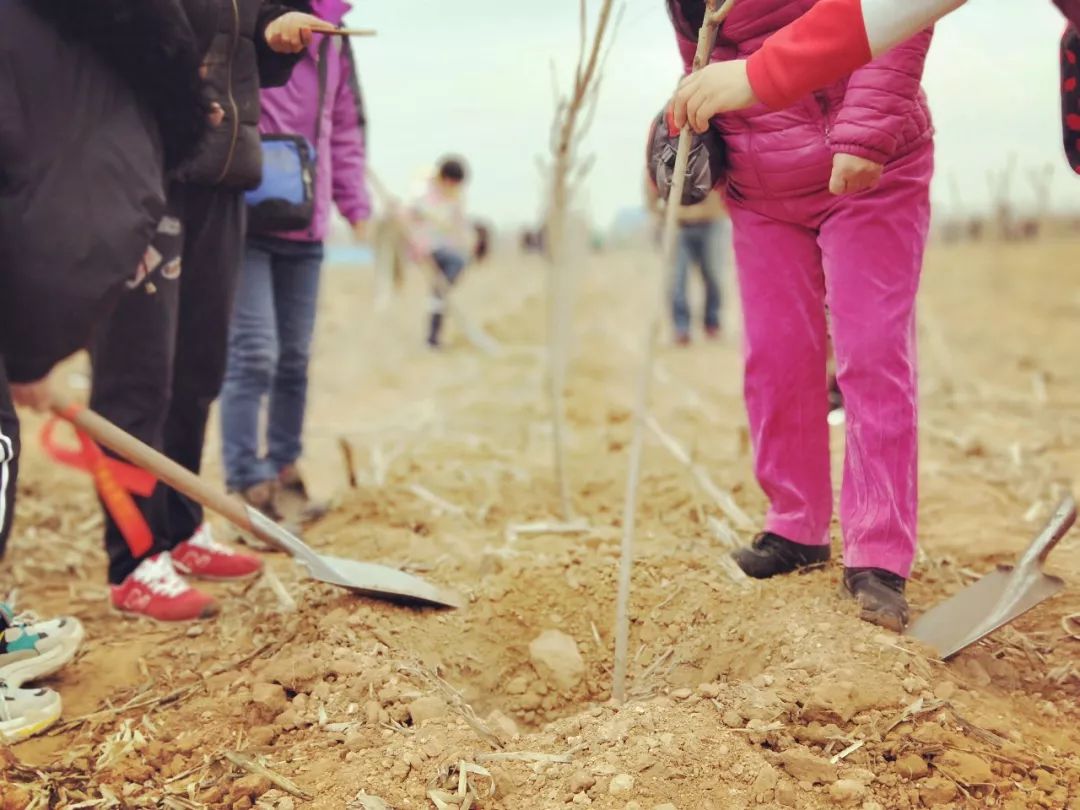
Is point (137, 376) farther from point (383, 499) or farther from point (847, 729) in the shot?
point (847, 729)

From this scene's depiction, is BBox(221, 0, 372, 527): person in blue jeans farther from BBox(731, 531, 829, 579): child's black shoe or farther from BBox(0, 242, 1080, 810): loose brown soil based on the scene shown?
BBox(731, 531, 829, 579): child's black shoe

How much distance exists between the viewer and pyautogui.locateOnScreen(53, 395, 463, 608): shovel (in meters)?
1.94

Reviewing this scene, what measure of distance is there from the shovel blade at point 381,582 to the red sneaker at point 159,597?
390mm

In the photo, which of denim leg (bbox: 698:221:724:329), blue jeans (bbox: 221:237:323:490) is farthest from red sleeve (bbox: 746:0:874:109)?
denim leg (bbox: 698:221:724:329)

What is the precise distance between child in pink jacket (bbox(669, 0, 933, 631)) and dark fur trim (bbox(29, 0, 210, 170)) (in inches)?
39.2

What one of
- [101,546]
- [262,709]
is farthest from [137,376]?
[101,546]

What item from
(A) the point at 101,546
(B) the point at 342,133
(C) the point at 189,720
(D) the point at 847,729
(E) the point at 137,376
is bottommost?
(A) the point at 101,546

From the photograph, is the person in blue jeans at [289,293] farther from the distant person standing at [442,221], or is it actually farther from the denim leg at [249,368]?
the distant person standing at [442,221]

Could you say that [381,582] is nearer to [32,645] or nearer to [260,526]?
[260,526]

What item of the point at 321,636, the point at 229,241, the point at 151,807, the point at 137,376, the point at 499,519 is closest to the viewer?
the point at 151,807

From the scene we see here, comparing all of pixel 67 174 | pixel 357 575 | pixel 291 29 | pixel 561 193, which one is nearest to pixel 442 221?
pixel 561 193

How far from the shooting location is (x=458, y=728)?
1755mm

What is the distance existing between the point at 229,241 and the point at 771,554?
4.93ft

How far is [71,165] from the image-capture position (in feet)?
5.85
